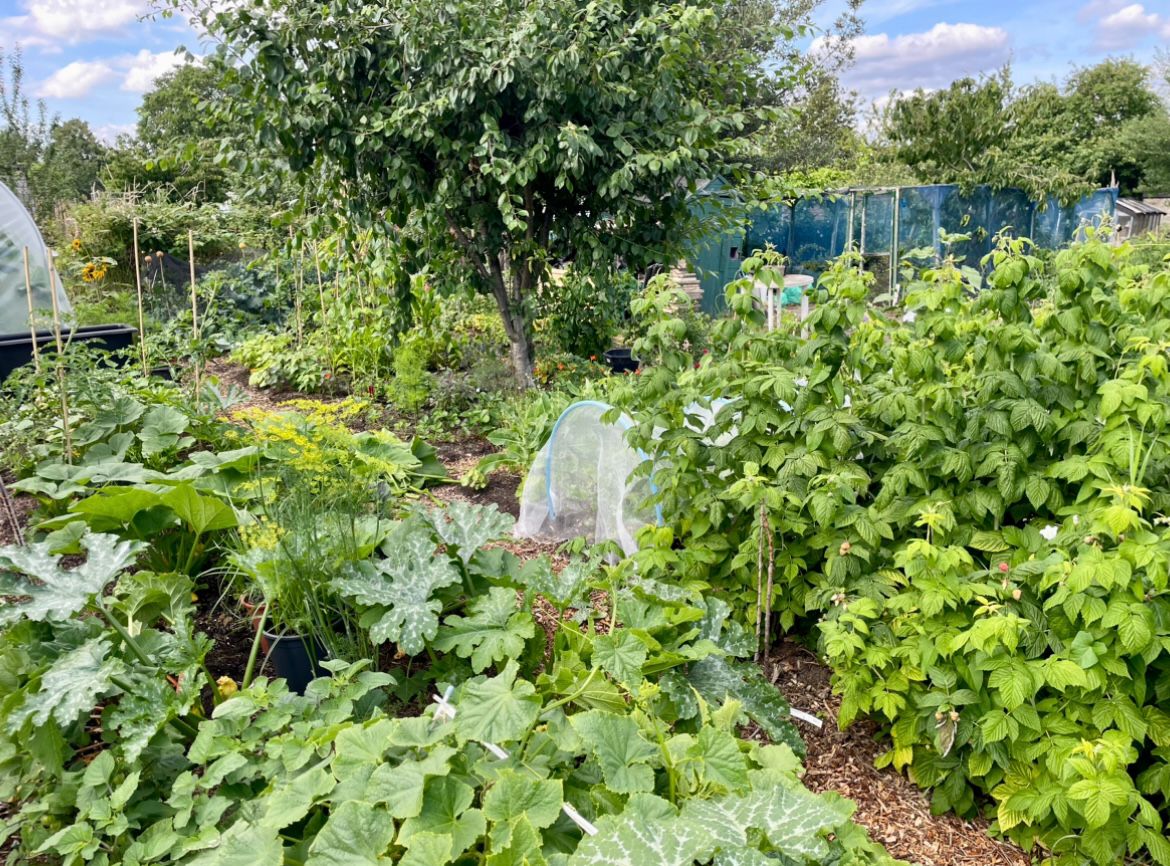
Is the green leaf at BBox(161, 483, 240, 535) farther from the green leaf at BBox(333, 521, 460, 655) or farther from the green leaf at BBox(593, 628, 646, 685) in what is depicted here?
the green leaf at BBox(593, 628, 646, 685)

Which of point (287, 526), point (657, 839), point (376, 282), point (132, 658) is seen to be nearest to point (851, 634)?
point (657, 839)

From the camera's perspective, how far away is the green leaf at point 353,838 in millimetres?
1523

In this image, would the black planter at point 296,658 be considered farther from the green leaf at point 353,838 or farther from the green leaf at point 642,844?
the green leaf at point 642,844

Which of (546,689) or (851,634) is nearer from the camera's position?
(546,689)

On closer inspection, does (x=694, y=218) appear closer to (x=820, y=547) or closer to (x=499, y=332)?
(x=499, y=332)

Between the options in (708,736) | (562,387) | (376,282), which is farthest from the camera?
(376,282)

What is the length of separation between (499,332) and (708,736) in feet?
19.8

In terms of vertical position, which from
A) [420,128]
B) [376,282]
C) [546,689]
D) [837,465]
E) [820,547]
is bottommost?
[546,689]

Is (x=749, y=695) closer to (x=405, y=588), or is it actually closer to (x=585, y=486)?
(x=405, y=588)

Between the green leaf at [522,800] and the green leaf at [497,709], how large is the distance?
0.50 feet

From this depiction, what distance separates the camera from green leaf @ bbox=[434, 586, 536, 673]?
2248mm

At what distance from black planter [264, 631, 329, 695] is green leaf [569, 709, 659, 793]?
1.11m

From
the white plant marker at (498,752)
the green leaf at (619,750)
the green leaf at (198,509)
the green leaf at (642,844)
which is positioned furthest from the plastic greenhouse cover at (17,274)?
the green leaf at (642,844)

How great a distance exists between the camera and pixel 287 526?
263 centimetres
